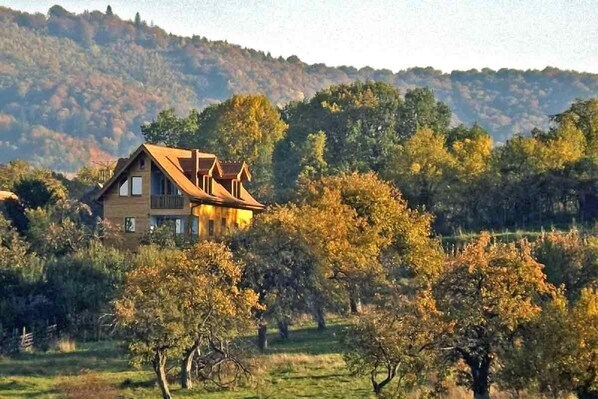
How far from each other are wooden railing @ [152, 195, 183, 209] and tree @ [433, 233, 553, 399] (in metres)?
34.1

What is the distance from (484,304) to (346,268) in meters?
19.8

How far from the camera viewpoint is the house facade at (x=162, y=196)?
71.2 meters

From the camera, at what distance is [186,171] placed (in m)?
73.8

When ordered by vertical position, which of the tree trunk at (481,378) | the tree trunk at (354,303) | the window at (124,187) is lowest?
the tree trunk at (481,378)

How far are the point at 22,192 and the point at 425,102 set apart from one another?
42.8 meters

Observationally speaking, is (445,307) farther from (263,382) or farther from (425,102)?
(425,102)

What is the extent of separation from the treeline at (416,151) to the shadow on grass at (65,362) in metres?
29.8

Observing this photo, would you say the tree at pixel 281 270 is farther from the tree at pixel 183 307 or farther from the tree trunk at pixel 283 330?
the tree at pixel 183 307

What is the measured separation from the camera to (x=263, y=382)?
4478cm

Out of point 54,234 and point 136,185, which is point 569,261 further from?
point 54,234

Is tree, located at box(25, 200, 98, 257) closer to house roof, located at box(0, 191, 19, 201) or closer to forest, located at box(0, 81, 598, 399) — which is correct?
forest, located at box(0, 81, 598, 399)

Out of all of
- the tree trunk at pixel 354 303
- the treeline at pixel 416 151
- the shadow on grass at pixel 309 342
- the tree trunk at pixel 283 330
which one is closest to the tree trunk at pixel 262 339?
the shadow on grass at pixel 309 342

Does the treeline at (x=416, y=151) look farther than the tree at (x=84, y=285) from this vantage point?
Yes

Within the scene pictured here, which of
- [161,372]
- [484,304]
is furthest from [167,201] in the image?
[484,304]
